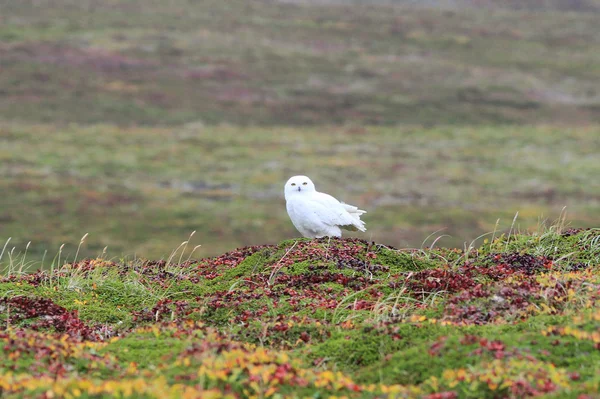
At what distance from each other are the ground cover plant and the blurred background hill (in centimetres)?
1550

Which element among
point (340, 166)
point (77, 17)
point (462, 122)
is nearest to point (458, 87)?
point (462, 122)

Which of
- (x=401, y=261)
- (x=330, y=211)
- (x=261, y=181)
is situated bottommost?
(x=261, y=181)

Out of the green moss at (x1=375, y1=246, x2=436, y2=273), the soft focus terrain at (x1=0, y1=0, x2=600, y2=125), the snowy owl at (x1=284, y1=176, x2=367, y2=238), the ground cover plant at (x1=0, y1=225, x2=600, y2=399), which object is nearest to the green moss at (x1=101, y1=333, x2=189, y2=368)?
the ground cover plant at (x1=0, y1=225, x2=600, y2=399)

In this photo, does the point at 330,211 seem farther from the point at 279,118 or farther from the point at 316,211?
the point at 279,118

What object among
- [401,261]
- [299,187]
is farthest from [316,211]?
[401,261]

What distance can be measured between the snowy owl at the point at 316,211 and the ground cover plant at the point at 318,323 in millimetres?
899

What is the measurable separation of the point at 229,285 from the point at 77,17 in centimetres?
7588

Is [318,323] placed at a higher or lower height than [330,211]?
lower

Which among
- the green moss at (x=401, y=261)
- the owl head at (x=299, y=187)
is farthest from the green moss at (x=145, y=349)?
the owl head at (x=299, y=187)

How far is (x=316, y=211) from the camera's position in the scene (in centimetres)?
1309

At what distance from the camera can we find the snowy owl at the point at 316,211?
43.1 ft

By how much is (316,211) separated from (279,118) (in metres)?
52.7

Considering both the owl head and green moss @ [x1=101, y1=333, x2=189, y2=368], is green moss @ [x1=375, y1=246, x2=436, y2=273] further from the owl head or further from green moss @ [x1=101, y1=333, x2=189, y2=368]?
green moss @ [x1=101, y1=333, x2=189, y2=368]

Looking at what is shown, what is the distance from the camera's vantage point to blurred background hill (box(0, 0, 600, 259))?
41.8 metres
